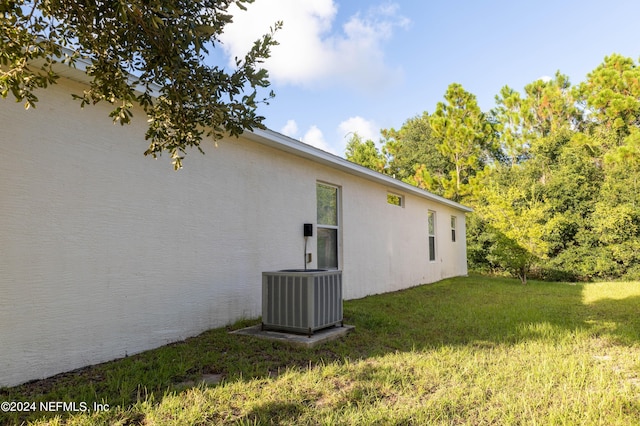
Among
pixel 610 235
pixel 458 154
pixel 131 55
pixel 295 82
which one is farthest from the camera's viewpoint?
pixel 458 154

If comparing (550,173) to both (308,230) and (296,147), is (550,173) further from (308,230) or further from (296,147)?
(296,147)

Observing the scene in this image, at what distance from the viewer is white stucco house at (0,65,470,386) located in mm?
3096

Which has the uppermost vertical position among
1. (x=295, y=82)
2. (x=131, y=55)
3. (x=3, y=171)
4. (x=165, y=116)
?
(x=295, y=82)

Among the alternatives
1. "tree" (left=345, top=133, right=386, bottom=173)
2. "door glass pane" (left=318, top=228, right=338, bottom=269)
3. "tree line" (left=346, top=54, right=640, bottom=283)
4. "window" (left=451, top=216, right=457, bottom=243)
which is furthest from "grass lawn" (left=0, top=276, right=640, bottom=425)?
"tree" (left=345, top=133, right=386, bottom=173)

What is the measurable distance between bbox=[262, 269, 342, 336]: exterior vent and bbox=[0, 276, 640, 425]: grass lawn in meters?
0.33

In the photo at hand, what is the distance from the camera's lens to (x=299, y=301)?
4383 mm

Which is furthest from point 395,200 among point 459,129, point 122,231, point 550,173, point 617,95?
point 617,95

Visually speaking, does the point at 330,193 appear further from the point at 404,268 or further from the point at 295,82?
the point at 295,82

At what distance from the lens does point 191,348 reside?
4.01m

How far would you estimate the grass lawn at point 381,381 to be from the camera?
8.24 feet

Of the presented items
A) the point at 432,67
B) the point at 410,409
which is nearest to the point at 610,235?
the point at 432,67

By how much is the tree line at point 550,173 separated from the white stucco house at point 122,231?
10.4 m

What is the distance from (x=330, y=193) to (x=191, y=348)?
421cm

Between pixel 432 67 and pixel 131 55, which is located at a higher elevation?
pixel 432 67
